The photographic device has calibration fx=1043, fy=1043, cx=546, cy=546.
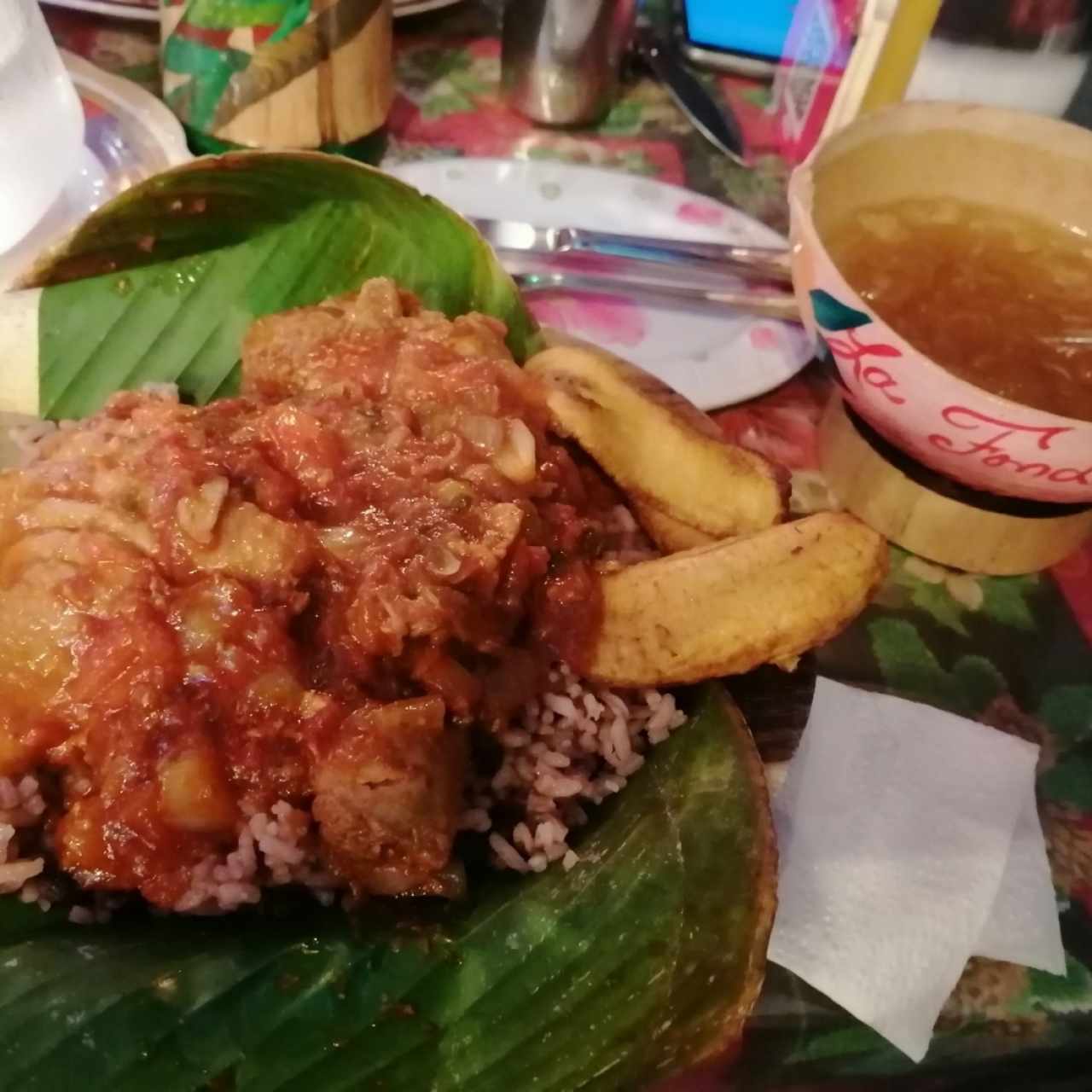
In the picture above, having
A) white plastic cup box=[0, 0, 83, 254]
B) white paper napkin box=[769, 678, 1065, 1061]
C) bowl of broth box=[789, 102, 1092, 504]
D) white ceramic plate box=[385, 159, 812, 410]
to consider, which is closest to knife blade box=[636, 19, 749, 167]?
white ceramic plate box=[385, 159, 812, 410]

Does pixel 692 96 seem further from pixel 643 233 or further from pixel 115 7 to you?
pixel 115 7

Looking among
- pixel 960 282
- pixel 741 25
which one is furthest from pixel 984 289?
pixel 741 25

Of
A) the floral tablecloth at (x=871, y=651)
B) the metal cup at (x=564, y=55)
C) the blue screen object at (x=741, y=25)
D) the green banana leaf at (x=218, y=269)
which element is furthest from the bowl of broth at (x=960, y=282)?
the blue screen object at (x=741, y=25)

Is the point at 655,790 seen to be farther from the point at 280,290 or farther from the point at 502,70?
the point at 502,70

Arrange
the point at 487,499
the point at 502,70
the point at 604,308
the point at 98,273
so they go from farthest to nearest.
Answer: the point at 502,70
the point at 604,308
the point at 98,273
the point at 487,499

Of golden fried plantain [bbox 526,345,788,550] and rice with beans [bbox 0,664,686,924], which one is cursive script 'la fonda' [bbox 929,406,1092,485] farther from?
rice with beans [bbox 0,664,686,924]

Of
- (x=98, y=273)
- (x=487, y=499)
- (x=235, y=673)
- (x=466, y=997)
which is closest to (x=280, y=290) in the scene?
(x=98, y=273)
